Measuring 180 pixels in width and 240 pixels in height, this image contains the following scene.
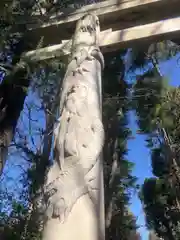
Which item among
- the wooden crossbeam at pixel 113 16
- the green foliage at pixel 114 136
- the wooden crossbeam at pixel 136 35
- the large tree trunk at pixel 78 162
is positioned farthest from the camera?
the green foliage at pixel 114 136

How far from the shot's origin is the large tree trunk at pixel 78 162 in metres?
1.68

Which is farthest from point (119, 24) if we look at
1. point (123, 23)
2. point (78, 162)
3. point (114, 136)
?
point (114, 136)

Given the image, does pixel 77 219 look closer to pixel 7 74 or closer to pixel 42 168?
pixel 7 74

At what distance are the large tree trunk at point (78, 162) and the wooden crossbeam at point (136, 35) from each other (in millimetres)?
374

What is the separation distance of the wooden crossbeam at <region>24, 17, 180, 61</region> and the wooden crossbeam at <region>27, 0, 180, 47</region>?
0.13 m

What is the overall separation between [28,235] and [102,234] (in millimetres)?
4113

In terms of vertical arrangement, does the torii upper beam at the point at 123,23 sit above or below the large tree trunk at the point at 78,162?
above

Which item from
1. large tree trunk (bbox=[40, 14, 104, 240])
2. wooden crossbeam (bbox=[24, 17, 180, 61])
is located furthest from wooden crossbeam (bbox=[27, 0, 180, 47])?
large tree trunk (bbox=[40, 14, 104, 240])

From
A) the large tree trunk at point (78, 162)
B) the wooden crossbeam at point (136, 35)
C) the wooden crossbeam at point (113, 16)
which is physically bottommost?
the large tree trunk at point (78, 162)

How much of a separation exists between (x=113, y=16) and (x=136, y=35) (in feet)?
1.16

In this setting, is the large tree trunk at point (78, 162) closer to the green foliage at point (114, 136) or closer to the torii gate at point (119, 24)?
the torii gate at point (119, 24)

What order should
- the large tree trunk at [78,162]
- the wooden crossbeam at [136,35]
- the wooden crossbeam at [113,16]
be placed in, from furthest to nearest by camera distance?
the wooden crossbeam at [113,16]
the wooden crossbeam at [136,35]
the large tree trunk at [78,162]

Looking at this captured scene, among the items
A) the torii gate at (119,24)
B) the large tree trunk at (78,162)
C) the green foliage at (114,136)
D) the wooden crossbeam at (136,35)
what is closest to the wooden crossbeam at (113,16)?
the torii gate at (119,24)

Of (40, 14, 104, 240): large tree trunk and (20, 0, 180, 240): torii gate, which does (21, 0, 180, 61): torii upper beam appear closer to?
(20, 0, 180, 240): torii gate
